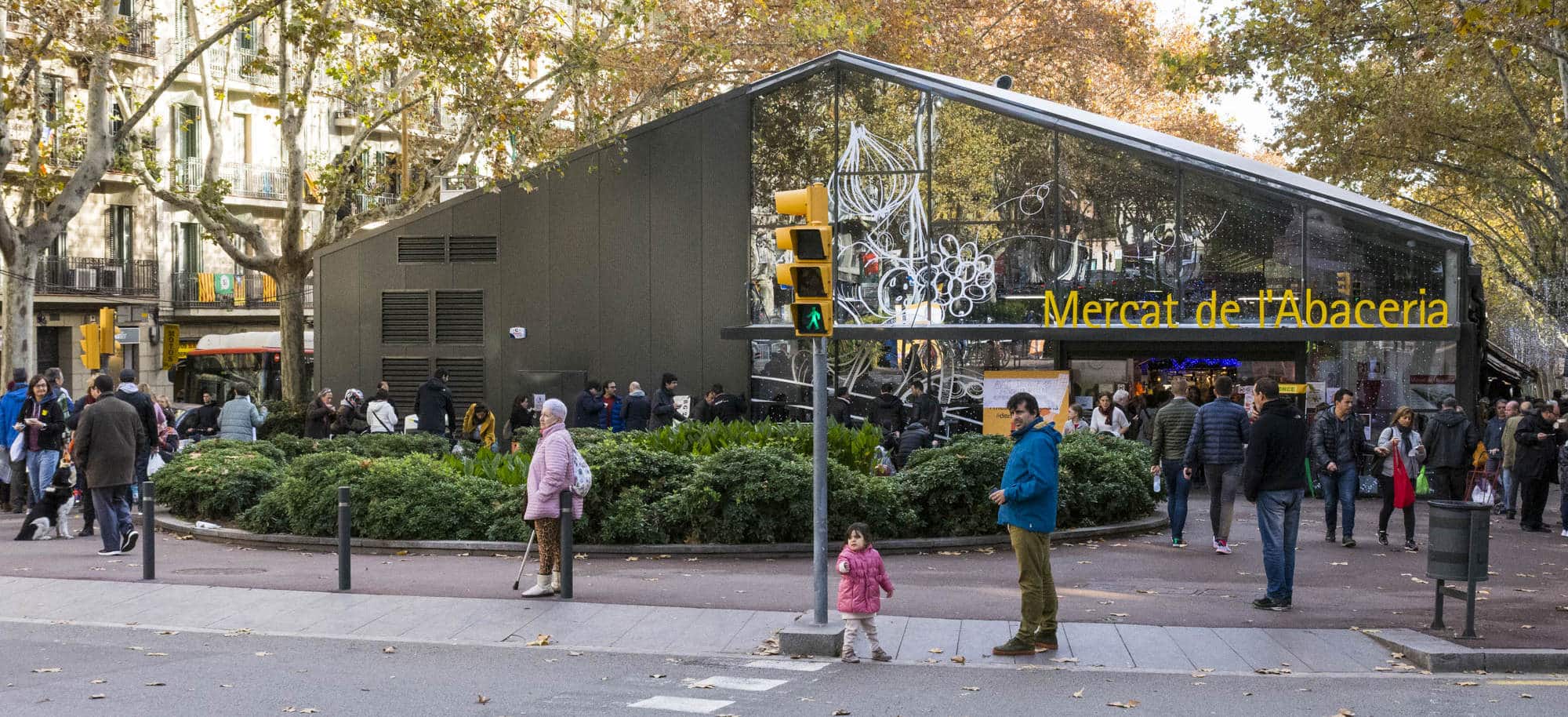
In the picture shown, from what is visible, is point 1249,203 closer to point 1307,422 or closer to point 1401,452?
point 1307,422

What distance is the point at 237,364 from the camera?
4494 cm

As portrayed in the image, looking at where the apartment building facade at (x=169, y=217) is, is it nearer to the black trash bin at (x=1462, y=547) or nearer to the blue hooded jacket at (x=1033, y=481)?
the blue hooded jacket at (x=1033, y=481)

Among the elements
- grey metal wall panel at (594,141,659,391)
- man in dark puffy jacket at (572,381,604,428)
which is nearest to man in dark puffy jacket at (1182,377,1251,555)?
man in dark puffy jacket at (572,381,604,428)

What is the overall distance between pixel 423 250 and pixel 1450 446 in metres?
16.5

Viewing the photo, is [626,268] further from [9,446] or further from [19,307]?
[9,446]

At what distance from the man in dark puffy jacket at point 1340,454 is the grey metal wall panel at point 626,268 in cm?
1191

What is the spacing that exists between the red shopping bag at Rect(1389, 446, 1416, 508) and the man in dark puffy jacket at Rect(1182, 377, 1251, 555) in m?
2.03

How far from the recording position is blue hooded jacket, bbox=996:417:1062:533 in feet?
32.9

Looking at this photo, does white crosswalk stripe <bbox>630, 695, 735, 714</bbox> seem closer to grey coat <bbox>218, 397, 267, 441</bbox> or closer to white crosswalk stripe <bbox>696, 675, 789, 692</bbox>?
white crosswalk stripe <bbox>696, 675, 789, 692</bbox>

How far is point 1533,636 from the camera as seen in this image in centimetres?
1066

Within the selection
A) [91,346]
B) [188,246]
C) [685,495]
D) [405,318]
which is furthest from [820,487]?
[188,246]

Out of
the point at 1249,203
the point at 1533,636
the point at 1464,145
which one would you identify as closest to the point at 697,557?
the point at 1533,636

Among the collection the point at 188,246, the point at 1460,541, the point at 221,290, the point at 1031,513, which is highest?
the point at 188,246

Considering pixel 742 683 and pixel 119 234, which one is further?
pixel 119 234
